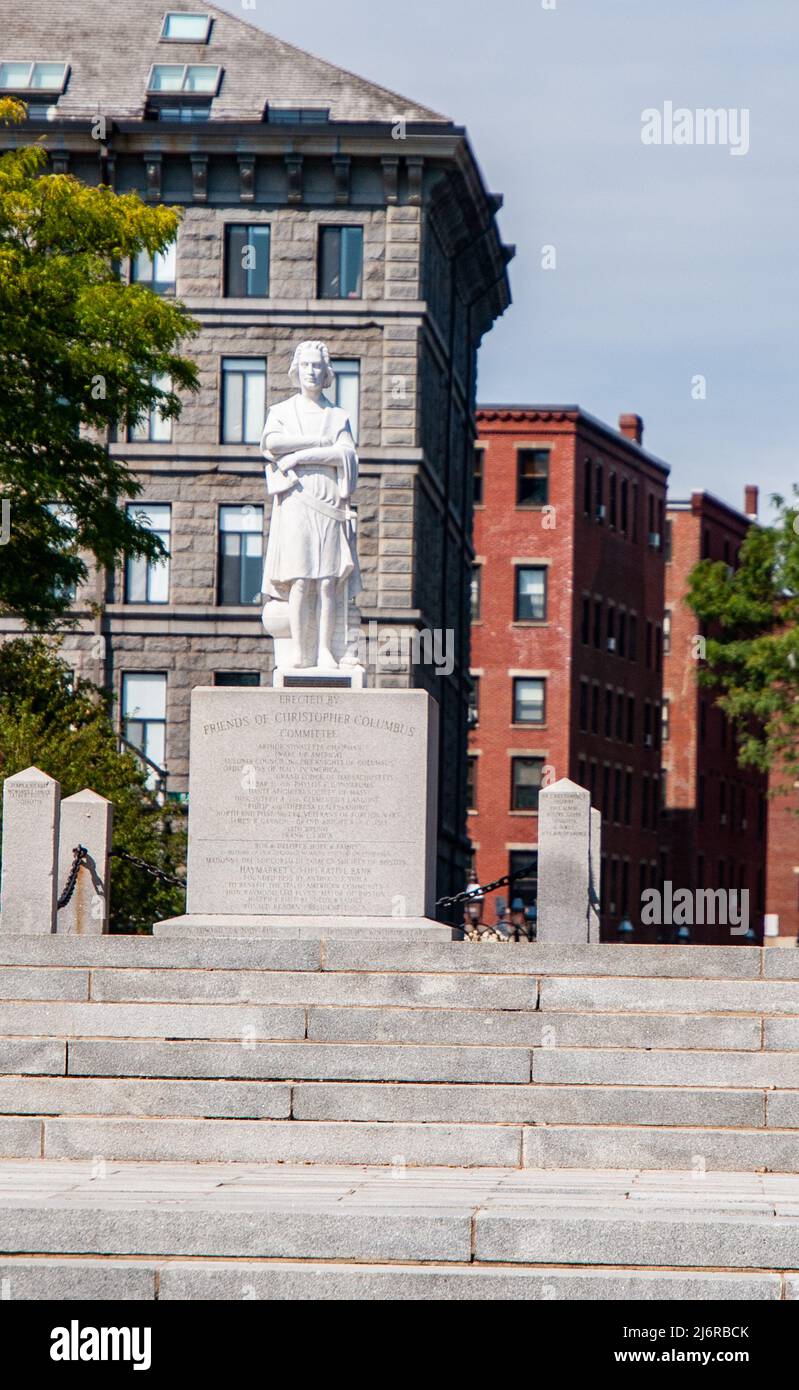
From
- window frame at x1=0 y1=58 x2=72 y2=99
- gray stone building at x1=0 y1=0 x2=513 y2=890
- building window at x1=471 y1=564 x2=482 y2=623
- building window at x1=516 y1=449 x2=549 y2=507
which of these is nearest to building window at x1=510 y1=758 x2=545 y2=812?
building window at x1=471 y1=564 x2=482 y2=623

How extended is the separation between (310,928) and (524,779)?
2661 inches

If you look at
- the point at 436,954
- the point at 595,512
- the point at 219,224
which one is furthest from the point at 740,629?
the point at 436,954

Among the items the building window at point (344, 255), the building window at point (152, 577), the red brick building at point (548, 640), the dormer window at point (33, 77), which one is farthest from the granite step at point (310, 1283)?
the red brick building at point (548, 640)

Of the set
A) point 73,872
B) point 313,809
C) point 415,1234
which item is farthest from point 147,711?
point 415,1234

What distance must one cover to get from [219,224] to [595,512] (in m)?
39.9

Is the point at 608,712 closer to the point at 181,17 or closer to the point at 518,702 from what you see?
the point at 518,702

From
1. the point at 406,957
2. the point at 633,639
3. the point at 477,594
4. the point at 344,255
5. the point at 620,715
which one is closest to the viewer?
the point at 406,957

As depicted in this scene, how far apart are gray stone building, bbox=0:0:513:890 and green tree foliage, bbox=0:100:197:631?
65.6ft

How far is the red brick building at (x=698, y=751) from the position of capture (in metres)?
102

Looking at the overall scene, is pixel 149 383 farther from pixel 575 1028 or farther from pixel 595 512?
pixel 595 512

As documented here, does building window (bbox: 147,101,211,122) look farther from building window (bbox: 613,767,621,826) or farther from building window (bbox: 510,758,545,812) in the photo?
building window (bbox: 613,767,621,826)

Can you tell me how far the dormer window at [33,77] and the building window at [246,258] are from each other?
5.40m

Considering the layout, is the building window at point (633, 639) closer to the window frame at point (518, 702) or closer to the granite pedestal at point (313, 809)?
the window frame at point (518, 702)

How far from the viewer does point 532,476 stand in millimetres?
90875
